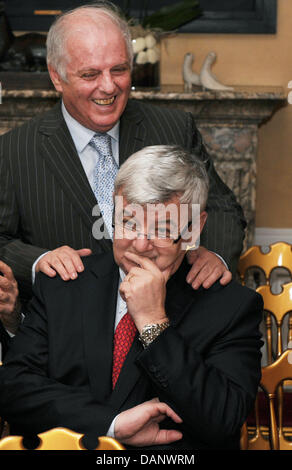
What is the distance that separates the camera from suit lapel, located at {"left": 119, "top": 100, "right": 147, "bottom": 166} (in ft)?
7.94

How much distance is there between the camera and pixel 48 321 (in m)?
1.68

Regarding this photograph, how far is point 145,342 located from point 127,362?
0.41 ft

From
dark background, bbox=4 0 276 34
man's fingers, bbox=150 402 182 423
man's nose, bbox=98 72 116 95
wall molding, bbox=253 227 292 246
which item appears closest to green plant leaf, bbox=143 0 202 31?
dark background, bbox=4 0 276 34

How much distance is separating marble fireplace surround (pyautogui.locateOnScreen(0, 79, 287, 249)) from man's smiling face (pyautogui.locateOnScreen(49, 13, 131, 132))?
163 centimetres

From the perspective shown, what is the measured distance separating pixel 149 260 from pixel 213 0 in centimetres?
303

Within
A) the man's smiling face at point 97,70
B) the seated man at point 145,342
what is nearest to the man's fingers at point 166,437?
the seated man at point 145,342

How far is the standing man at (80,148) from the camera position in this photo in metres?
2.20

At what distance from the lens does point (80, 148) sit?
94.4 inches

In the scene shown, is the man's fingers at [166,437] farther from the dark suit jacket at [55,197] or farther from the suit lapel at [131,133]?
the suit lapel at [131,133]

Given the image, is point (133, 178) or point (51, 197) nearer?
point (133, 178)

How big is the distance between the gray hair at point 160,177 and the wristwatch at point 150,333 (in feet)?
0.95

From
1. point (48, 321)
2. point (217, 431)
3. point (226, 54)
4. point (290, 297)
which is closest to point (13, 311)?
point (48, 321)
